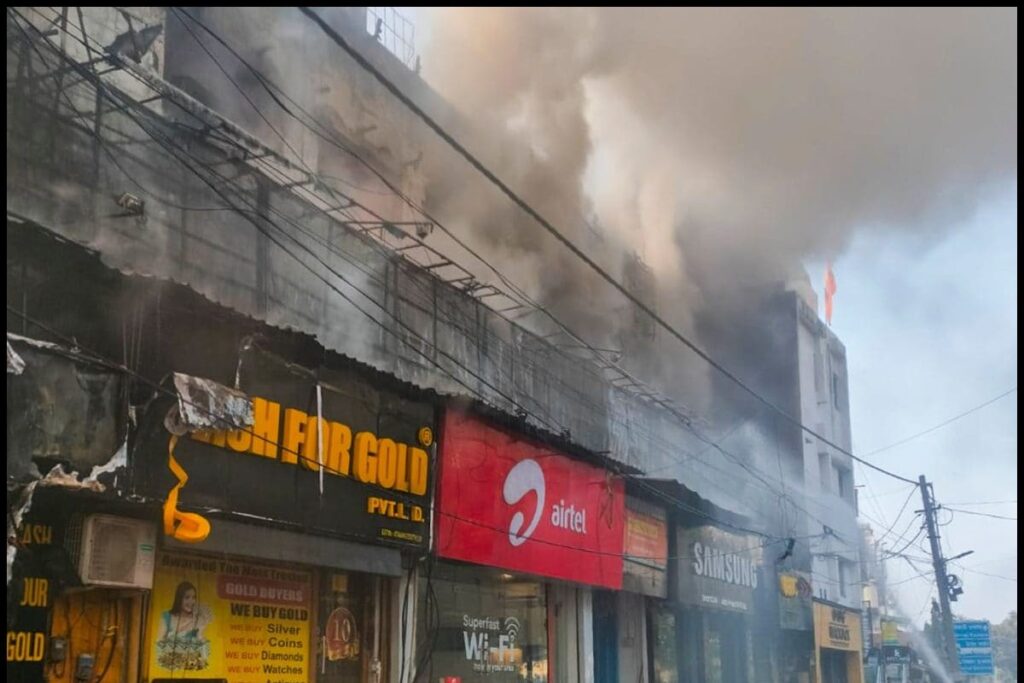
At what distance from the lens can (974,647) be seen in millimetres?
23672

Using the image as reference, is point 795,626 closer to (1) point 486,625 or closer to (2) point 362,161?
(1) point 486,625

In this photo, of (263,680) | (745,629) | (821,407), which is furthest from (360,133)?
(821,407)

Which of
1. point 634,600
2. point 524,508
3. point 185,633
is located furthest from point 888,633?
point 185,633

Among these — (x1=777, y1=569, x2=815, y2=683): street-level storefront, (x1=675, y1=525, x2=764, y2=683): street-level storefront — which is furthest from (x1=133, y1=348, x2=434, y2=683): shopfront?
(x1=777, y1=569, x2=815, y2=683): street-level storefront

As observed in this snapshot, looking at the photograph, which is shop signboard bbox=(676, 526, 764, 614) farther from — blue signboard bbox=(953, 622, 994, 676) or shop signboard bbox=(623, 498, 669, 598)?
blue signboard bbox=(953, 622, 994, 676)

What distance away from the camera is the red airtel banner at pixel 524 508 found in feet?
39.1

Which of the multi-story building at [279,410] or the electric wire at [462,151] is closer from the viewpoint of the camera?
the electric wire at [462,151]

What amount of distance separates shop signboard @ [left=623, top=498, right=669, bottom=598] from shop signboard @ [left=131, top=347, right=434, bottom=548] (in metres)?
4.88

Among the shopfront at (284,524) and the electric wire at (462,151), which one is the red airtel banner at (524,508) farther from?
the electric wire at (462,151)

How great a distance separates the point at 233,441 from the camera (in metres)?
8.93

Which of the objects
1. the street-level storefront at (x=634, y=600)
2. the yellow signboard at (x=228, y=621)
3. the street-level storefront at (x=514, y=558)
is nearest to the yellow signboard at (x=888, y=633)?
the street-level storefront at (x=634, y=600)

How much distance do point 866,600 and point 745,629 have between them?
1869 cm

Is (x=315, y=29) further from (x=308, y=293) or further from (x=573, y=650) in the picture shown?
(x=573, y=650)

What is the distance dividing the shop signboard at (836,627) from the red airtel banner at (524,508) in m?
10.2
